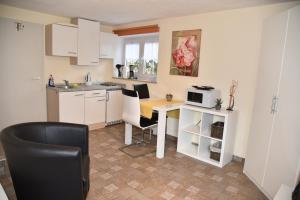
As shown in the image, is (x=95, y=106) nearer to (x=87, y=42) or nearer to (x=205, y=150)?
(x=87, y=42)

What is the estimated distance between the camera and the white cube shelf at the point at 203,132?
2.91 metres

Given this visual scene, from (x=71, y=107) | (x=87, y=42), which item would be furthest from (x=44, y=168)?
(x=87, y=42)

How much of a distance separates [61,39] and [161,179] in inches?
117

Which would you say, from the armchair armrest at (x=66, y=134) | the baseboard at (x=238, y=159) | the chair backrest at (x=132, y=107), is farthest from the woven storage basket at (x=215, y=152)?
the armchair armrest at (x=66, y=134)

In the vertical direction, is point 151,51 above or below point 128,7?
below

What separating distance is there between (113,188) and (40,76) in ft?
8.46

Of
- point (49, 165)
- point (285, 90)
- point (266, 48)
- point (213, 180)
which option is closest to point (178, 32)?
point (266, 48)

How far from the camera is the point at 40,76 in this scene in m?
3.81

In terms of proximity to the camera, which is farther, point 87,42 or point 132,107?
point 87,42

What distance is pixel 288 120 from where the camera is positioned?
2016 mm

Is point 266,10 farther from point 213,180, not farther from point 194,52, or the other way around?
point 213,180

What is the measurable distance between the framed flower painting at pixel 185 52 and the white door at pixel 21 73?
2.40m

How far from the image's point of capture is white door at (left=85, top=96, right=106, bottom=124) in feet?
13.4

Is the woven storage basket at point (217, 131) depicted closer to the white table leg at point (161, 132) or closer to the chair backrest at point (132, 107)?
the white table leg at point (161, 132)
